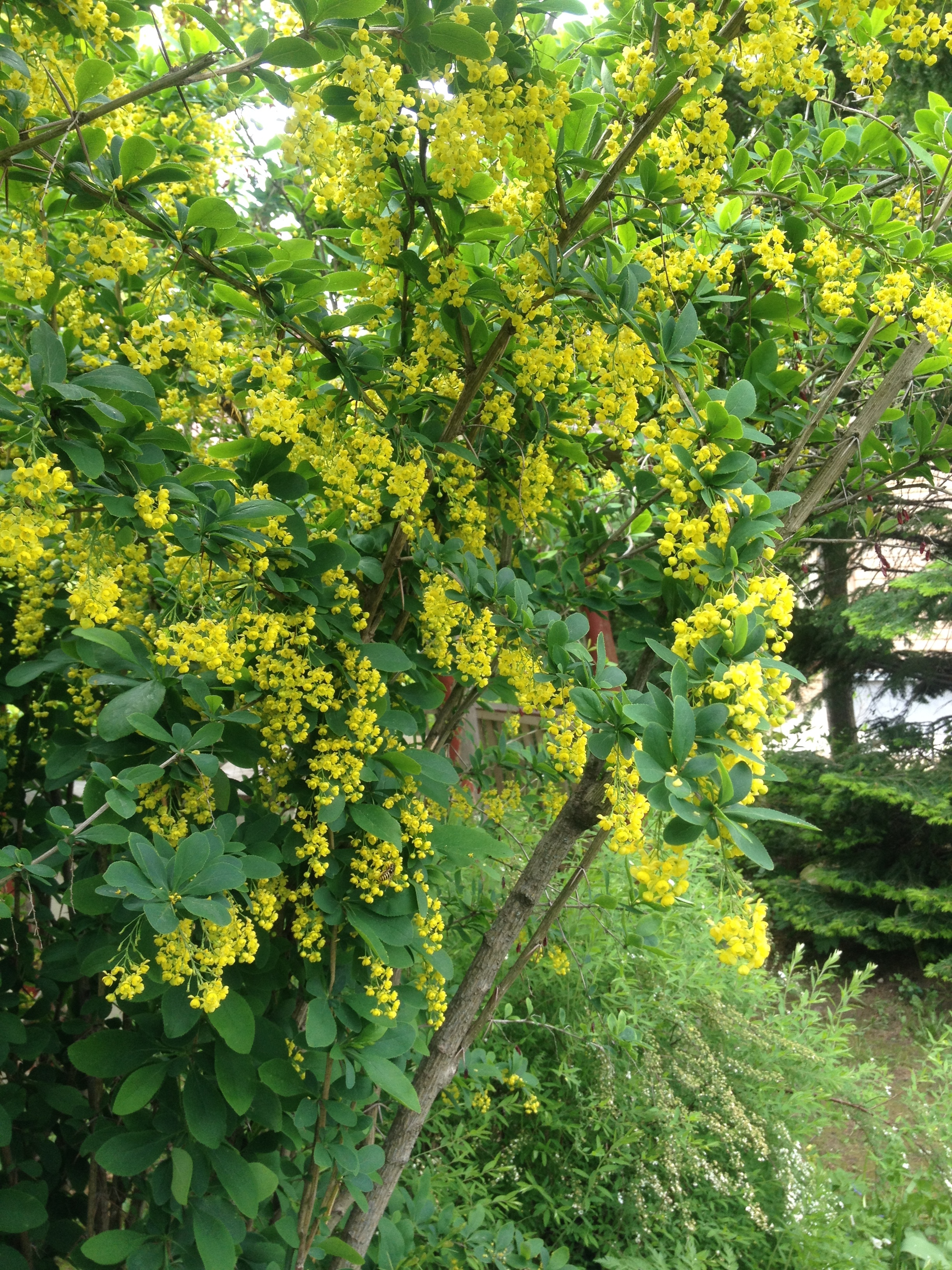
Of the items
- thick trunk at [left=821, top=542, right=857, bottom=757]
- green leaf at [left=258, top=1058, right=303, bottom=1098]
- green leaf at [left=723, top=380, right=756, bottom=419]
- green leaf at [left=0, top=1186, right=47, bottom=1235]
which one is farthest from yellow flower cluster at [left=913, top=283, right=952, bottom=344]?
thick trunk at [left=821, top=542, right=857, bottom=757]

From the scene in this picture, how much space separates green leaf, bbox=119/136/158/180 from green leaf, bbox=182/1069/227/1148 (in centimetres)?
121

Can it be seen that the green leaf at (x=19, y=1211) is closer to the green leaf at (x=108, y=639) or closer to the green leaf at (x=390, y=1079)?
the green leaf at (x=390, y=1079)

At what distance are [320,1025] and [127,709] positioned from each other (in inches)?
21.0

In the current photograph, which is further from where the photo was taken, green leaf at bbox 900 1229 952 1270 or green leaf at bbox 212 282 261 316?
green leaf at bbox 900 1229 952 1270

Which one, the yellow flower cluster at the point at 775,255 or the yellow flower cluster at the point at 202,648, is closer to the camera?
the yellow flower cluster at the point at 202,648

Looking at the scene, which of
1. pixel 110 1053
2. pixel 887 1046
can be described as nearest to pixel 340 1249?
pixel 110 1053

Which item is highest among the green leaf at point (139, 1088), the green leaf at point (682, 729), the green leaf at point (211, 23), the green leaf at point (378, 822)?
the green leaf at point (211, 23)

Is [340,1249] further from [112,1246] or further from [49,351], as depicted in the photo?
[49,351]

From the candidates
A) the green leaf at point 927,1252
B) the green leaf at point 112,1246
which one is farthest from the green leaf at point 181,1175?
the green leaf at point 927,1252

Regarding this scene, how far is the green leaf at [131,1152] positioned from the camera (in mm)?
1264

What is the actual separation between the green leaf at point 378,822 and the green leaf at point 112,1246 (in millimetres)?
666

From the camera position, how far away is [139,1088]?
4.11ft

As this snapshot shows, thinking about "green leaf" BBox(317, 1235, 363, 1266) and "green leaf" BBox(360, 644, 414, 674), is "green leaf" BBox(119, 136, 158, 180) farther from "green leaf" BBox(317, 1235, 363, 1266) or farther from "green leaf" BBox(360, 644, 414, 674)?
"green leaf" BBox(317, 1235, 363, 1266)

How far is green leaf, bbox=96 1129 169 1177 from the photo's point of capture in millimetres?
1264
